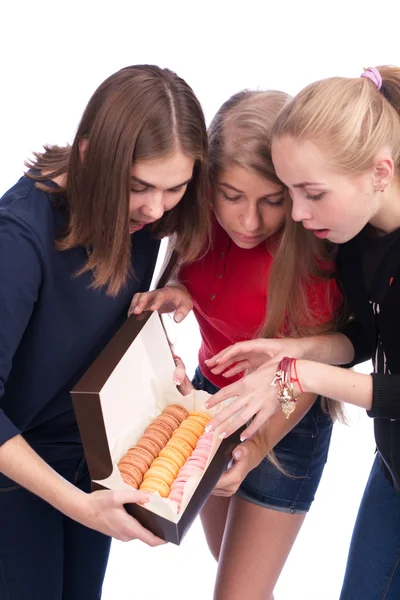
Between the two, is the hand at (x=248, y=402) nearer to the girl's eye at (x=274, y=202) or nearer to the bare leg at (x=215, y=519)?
the girl's eye at (x=274, y=202)

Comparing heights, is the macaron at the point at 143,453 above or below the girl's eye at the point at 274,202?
below

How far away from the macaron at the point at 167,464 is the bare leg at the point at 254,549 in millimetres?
418

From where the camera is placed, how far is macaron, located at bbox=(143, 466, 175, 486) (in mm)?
1698

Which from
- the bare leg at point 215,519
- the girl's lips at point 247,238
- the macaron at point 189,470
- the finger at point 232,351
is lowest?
the bare leg at point 215,519

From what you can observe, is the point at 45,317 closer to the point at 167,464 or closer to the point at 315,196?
the point at 167,464

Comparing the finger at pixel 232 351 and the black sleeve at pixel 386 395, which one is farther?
the finger at pixel 232 351

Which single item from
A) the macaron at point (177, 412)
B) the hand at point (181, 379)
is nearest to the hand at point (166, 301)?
the hand at point (181, 379)

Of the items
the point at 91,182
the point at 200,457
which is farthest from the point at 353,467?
the point at 91,182

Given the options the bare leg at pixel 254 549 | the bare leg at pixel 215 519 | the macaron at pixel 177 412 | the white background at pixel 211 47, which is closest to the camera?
the macaron at pixel 177 412

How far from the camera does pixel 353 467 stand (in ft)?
11.4

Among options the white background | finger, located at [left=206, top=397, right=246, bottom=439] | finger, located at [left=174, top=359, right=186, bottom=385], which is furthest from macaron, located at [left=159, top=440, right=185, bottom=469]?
the white background

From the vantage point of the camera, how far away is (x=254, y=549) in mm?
2047

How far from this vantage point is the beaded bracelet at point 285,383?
5.47 ft

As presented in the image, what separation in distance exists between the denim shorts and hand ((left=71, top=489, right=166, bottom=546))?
0.58m
